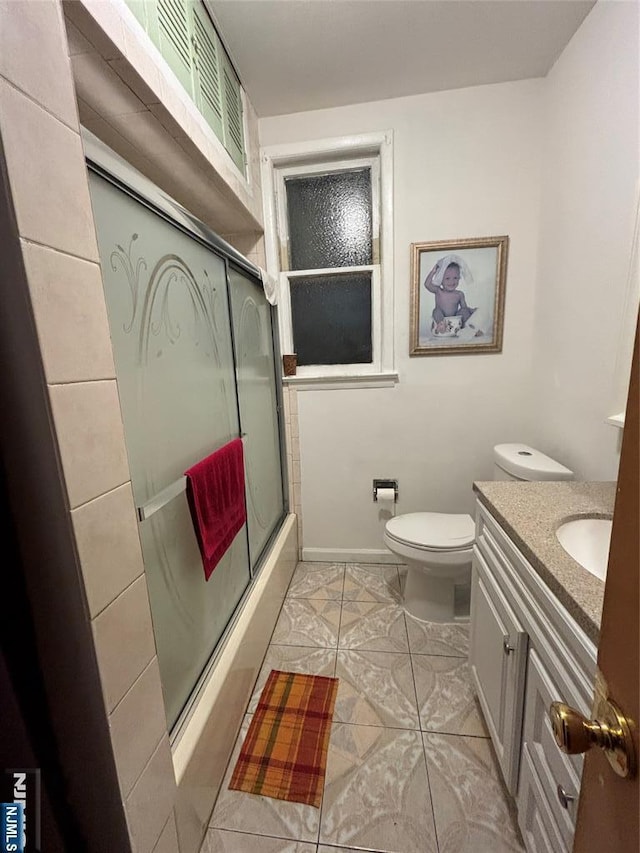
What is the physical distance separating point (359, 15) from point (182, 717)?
2.48m

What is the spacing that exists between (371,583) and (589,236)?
6.39 ft

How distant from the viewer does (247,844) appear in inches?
37.7

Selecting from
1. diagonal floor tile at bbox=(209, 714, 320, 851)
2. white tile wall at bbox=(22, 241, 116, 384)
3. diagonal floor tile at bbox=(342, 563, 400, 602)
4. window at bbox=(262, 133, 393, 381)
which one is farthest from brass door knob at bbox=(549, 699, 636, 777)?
window at bbox=(262, 133, 393, 381)

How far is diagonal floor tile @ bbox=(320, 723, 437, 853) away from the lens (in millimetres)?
958

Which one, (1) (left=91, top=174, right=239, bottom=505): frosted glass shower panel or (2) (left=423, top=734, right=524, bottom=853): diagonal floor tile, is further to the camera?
(2) (left=423, top=734, right=524, bottom=853): diagonal floor tile

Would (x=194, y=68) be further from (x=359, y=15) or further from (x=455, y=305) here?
(x=455, y=305)

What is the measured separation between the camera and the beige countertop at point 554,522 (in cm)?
64

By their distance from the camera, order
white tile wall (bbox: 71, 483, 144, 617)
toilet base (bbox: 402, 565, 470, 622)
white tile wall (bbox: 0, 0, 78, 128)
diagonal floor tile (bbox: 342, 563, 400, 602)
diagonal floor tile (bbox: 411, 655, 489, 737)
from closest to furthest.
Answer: white tile wall (bbox: 0, 0, 78, 128) → white tile wall (bbox: 71, 483, 144, 617) → diagonal floor tile (bbox: 411, 655, 489, 737) → toilet base (bbox: 402, 565, 470, 622) → diagonal floor tile (bbox: 342, 563, 400, 602)

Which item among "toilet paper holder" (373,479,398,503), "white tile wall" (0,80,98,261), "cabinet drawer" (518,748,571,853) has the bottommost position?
"cabinet drawer" (518,748,571,853)

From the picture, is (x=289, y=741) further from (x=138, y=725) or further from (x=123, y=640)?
(x=123, y=640)

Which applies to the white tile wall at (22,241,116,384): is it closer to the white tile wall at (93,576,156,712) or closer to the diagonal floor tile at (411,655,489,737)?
the white tile wall at (93,576,156,712)

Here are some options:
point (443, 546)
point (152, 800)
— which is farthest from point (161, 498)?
point (443, 546)

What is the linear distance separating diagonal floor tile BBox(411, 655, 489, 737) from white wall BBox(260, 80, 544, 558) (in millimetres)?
777

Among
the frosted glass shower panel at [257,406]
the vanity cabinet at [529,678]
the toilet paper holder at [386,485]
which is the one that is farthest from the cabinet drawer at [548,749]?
the toilet paper holder at [386,485]
